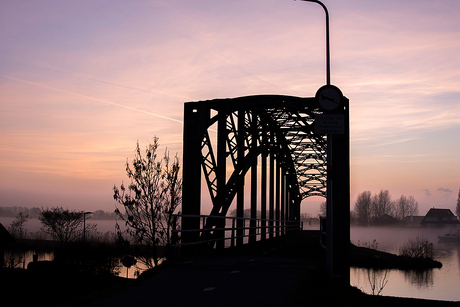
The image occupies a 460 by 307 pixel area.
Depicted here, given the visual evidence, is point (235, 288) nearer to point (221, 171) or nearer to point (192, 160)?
point (192, 160)

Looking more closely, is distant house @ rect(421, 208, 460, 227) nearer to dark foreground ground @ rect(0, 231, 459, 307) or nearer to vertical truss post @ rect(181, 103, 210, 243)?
vertical truss post @ rect(181, 103, 210, 243)

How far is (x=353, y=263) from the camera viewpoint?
33250 mm

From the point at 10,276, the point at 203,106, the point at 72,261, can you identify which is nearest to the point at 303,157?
the point at 72,261

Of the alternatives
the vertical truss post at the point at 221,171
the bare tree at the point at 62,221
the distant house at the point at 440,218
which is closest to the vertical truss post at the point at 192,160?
the vertical truss post at the point at 221,171

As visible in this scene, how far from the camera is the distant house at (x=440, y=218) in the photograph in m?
158

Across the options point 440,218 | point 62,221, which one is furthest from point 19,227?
point 440,218

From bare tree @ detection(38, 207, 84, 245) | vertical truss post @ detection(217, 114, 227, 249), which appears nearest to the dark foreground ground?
vertical truss post @ detection(217, 114, 227, 249)

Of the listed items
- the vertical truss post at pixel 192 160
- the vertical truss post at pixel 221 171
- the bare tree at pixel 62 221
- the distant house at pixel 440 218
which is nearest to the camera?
the vertical truss post at pixel 192 160

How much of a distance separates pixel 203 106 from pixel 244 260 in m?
6.39

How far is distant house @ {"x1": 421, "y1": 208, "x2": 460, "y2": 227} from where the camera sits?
15750 cm

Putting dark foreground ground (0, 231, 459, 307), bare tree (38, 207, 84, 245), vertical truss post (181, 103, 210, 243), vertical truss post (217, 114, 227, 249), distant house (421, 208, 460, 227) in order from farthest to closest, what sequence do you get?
distant house (421, 208, 460, 227)
bare tree (38, 207, 84, 245)
vertical truss post (217, 114, 227, 249)
vertical truss post (181, 103, 210, 243)
dark foreground ground (0, 231, 459, 307)

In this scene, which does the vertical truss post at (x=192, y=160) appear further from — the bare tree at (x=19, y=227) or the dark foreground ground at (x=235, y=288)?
the bare tree at (x=19, y=227)

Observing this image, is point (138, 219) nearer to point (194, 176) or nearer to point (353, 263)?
point (194, 176)

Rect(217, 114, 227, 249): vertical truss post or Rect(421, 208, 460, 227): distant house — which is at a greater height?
Rect(217, 114, 227, 249): vertical truss post
